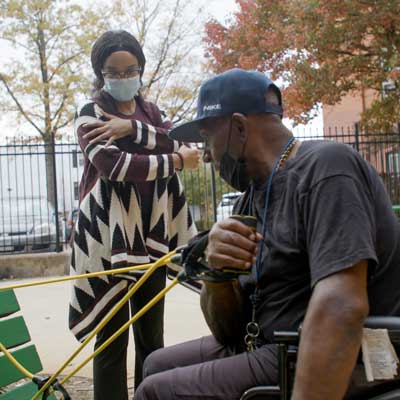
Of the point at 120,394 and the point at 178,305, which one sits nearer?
the point at 120,394

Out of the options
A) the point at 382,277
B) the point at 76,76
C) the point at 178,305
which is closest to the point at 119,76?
the point at 382,277

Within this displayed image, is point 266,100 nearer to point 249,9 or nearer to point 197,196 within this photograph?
point 197,196

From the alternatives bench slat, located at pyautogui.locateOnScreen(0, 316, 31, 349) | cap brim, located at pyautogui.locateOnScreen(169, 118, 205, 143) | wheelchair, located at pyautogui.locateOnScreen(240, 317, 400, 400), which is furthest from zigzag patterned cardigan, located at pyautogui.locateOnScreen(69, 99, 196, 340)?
wheelchair, located at pyautogui.locateOnScreen(240, 317, 400, 400)

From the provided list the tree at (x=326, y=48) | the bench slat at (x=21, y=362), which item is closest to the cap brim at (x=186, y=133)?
the bench slat at (x=21, y=362)

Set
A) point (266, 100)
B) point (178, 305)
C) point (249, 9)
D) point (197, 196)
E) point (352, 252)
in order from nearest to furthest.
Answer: point (352, 252)
point (266, 100)
point (178, 305)
point (197, 196)
point (249, 9)

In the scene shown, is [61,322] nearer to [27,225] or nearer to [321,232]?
[321,232]

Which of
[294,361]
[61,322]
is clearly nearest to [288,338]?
[294,361]

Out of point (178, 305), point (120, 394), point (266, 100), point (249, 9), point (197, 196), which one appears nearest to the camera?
point (266, 100)

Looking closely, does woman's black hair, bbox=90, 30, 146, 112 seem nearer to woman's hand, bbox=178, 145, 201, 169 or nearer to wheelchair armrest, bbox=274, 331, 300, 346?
woman's hand, bbox=178, 145, 201, 169

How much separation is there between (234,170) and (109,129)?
3.58ft

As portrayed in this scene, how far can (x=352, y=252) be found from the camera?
1357mm

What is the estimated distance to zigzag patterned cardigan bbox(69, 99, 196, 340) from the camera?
2.67 m

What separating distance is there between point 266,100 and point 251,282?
22.1 inches

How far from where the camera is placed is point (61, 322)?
596 cm
